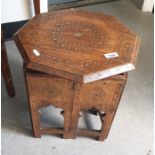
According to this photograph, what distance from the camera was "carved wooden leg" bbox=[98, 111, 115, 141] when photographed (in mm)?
1029

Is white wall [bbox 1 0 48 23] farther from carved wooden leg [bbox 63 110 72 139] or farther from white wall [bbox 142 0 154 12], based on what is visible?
white wall [bbox 142 0 154 12]

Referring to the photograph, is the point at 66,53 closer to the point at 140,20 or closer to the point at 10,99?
the point at 10,99

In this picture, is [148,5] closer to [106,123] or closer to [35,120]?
[106,123]

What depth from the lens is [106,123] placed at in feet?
3.57

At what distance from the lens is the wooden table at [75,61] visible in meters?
0.82

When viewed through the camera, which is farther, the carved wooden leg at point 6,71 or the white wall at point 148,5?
the white wall at point 148,5

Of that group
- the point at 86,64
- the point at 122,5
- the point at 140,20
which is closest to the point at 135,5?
the point at 122,5

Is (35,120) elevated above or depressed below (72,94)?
below

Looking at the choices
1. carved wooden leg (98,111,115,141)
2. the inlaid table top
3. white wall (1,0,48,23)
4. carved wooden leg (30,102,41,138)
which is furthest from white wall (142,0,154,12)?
carved wooden leg (30,102,41,138)

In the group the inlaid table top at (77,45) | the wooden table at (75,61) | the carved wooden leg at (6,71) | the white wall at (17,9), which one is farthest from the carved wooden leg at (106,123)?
the white wall at (17,9)

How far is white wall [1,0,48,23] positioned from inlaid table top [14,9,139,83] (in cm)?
66

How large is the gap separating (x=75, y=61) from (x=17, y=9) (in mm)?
1073

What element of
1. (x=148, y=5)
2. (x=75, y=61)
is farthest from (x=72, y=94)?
(x=148, y=5)

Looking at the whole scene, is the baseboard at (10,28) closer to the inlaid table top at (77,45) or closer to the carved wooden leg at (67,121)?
the inlaid table top at (77,45)
